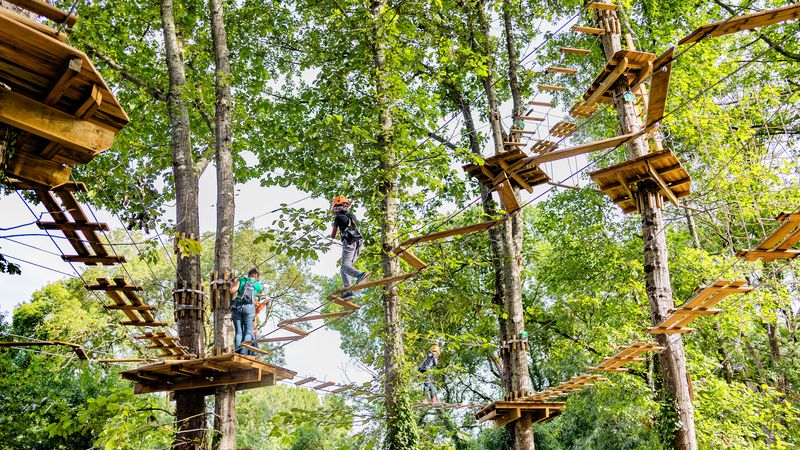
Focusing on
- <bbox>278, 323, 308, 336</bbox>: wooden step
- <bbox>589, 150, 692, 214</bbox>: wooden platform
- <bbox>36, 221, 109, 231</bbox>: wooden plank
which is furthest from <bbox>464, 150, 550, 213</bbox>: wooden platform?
<bbox>36, 221, 109, 231</bbox>: wooden plank

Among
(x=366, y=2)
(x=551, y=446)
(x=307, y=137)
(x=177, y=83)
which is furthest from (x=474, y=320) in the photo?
(x=177, y=83)

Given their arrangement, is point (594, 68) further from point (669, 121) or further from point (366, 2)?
point (366, 2)

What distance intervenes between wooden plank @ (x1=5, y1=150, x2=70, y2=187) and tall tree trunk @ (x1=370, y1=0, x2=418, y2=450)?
5.62 meters

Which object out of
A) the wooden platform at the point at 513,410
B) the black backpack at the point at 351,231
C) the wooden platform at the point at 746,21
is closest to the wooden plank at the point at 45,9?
the wooden platform at the point at 746,21

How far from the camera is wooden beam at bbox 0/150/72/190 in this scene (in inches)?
177

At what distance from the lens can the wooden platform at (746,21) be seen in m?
5.08

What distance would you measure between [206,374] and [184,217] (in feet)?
8.70

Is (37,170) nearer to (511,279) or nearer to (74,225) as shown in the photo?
(74,225)

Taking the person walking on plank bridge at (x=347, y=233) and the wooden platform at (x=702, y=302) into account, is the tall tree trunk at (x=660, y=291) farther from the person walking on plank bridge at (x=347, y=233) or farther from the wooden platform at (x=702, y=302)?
the person walking on plank bridge at (x=347, y=233)

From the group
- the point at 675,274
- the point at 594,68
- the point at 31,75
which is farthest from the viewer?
the point at 594,68

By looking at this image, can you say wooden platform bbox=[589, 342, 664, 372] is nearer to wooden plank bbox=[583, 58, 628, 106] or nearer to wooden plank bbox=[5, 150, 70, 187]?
wooden plank bbox=[583, 58, 628, 106]

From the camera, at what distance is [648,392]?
13383 millimetres

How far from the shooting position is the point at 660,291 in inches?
358

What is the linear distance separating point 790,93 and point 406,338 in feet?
35.5
